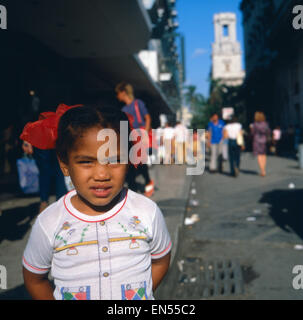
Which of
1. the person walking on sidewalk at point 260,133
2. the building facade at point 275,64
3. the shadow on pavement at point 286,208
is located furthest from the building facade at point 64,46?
the building facade at point 275,64

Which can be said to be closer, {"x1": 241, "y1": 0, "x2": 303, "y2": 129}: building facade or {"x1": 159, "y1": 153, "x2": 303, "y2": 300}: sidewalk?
{"x1": 159, "y1": 153, "x2": 303, "y2": 300}: sidewalk

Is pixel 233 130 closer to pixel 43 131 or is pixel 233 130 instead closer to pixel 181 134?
pixel 181 134

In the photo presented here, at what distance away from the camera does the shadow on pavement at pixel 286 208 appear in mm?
5316

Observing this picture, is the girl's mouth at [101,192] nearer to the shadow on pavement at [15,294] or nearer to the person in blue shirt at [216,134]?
the shadow on pavement at [15,294]

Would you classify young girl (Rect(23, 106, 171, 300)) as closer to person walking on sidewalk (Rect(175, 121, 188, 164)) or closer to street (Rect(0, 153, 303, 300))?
street (Rect(0, 153, 303, 300))

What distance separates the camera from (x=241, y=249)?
178 inches

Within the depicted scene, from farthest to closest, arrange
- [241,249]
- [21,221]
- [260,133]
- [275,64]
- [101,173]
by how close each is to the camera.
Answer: [275,64]
[260,133]
[21,221]
[241,249]
[101,173]

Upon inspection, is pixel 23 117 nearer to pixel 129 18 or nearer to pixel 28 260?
pixel 129 18

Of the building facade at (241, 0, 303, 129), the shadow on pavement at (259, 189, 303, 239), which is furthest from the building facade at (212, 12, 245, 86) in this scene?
the shadow on pavement at (259, 189, 303, 239)

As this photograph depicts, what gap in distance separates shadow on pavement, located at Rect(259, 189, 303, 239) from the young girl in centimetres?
380

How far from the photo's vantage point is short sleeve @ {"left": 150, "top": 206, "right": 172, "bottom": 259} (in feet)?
5.55

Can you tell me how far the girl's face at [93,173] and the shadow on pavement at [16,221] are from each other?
2.77 meters

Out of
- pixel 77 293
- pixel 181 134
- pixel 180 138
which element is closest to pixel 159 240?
pixel 77 293

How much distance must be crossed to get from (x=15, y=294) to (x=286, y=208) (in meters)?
4.98
